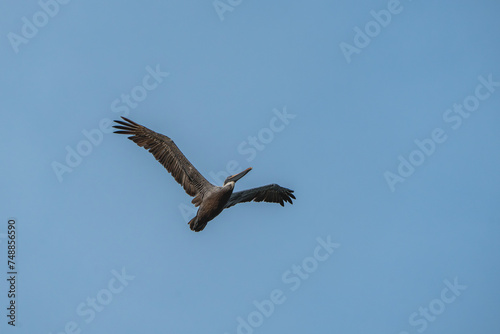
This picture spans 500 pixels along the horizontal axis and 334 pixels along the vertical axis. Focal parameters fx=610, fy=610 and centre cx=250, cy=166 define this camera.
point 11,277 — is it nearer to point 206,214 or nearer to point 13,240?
point 13,240

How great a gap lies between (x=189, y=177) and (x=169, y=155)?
97cm

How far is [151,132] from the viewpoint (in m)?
19.8

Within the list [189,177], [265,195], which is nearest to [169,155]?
[189,177]

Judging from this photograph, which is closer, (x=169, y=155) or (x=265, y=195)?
(x=169, y=155)

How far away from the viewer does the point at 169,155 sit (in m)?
20.0

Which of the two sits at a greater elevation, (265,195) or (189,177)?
(189,177)

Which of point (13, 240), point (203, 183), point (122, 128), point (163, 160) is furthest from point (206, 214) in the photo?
point (13, 240)

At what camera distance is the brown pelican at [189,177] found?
19.4 metres

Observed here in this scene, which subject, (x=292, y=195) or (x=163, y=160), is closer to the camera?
(x=163, y=160)

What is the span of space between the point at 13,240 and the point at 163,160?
22.3ft

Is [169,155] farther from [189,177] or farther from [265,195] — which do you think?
[265,195]

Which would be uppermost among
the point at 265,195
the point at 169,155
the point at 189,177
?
the point at 169,155

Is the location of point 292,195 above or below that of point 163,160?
below

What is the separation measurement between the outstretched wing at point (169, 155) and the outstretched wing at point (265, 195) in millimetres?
1070
